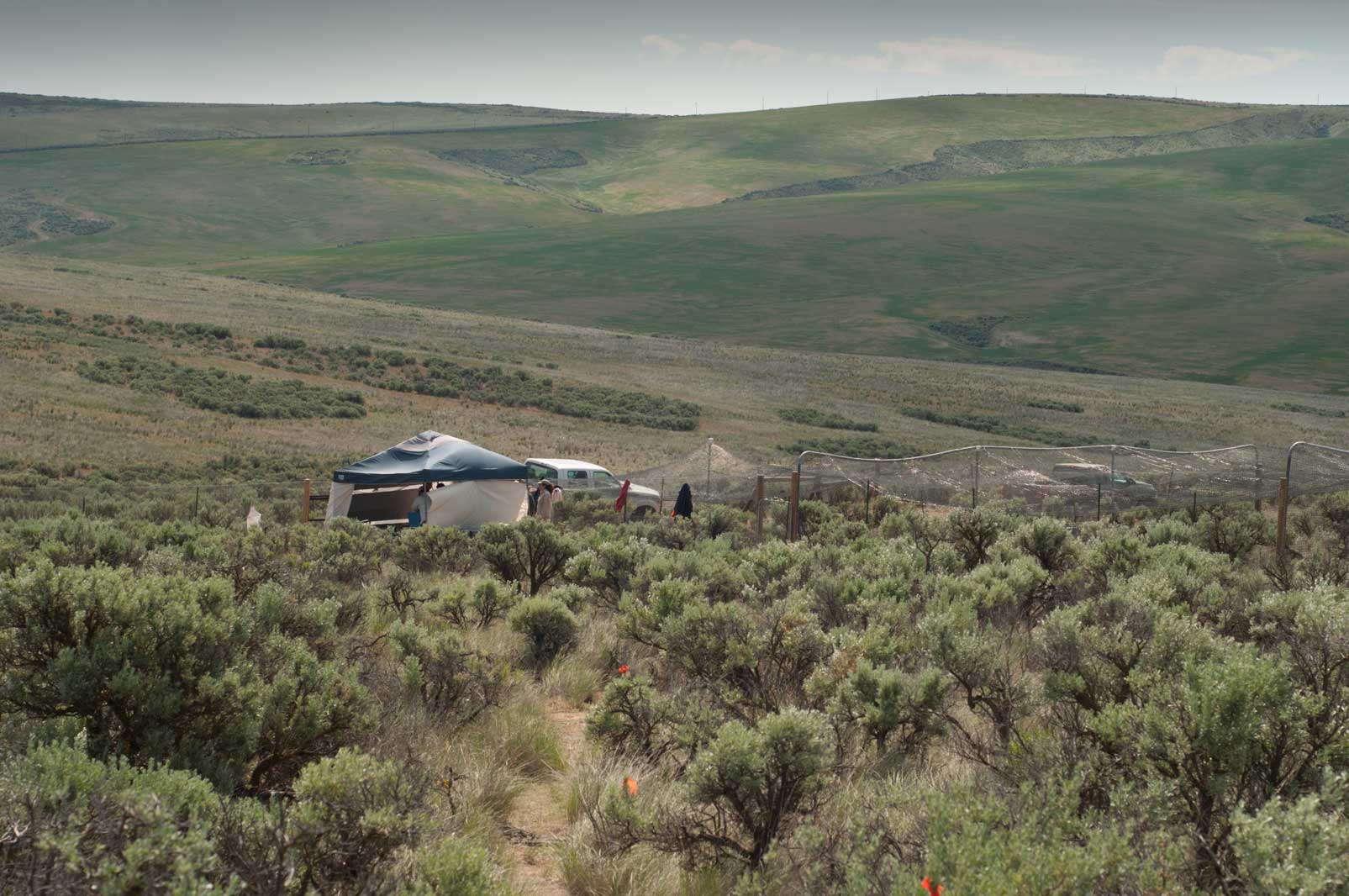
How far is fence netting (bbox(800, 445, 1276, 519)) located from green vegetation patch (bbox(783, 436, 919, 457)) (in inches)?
776

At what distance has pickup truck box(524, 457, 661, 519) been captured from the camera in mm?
23844

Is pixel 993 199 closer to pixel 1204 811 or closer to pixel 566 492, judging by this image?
pixel 566 492

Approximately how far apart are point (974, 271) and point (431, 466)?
108m

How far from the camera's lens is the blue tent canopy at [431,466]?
2047cm

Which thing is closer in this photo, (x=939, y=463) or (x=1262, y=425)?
(x=939, y=463)

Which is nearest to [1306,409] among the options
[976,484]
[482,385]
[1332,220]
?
[482,385]

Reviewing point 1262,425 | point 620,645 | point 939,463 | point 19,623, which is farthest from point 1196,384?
point 19,623

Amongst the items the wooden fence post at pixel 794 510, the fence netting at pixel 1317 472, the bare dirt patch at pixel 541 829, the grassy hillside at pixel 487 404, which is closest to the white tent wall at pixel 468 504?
the wooden fence post at pixel 794 510

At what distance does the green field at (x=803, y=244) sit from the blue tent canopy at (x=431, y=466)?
70.3 meters

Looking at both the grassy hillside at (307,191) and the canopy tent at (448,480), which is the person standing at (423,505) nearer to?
the canopy tent at (448,480)

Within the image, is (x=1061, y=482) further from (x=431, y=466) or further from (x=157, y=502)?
(x=157, y=502)

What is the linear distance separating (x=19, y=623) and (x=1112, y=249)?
436ft

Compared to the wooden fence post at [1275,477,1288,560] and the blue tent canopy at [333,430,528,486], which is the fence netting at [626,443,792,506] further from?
the wooden fence post at [1275,477,1288,560]

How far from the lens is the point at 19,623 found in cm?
451
